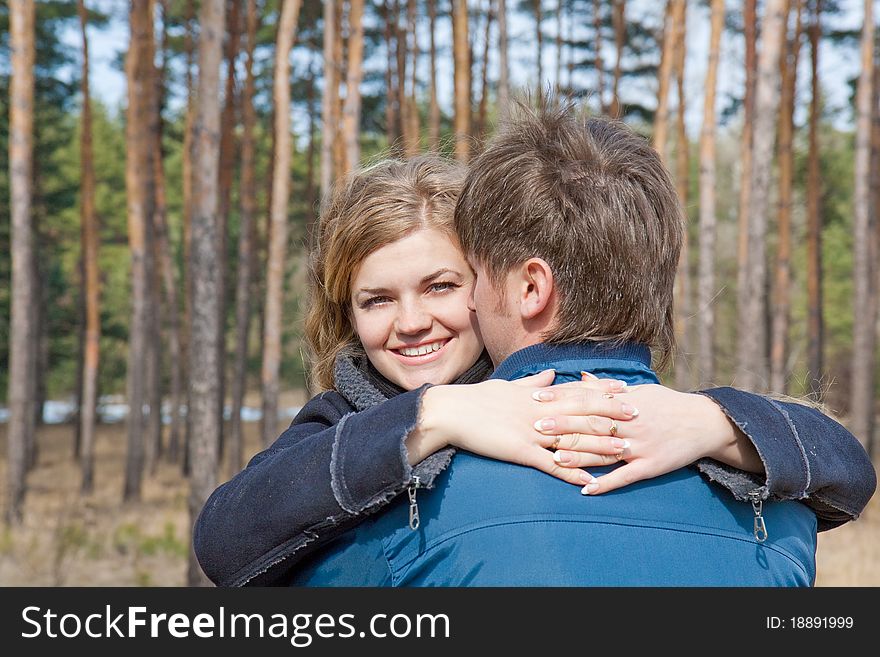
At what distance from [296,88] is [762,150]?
13850 mm

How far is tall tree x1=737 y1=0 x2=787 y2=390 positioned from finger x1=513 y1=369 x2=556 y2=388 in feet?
26.6

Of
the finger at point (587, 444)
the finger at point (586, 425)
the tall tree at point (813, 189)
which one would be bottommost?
the finger at point (587, 444)

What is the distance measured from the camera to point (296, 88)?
856 inches

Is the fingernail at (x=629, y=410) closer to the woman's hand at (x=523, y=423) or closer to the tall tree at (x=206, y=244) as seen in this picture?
the woman's hand at (x=523, y=423)

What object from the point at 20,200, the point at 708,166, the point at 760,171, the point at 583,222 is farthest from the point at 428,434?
the point at 708,166

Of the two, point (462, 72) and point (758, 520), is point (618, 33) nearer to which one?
point (462, 72)

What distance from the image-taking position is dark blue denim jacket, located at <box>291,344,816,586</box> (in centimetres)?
123

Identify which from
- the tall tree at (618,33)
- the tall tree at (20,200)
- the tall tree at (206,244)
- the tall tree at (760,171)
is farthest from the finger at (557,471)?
the tall tree at (618,33)

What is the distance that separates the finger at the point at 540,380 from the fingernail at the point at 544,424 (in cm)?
9

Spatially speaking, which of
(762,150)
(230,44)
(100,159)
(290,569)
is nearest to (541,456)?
(290,569)

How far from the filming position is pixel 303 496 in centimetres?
134

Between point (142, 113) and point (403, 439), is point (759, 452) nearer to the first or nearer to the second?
point (403, 439)

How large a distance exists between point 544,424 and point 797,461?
16.4 inches

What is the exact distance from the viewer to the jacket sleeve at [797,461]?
1376 mm
